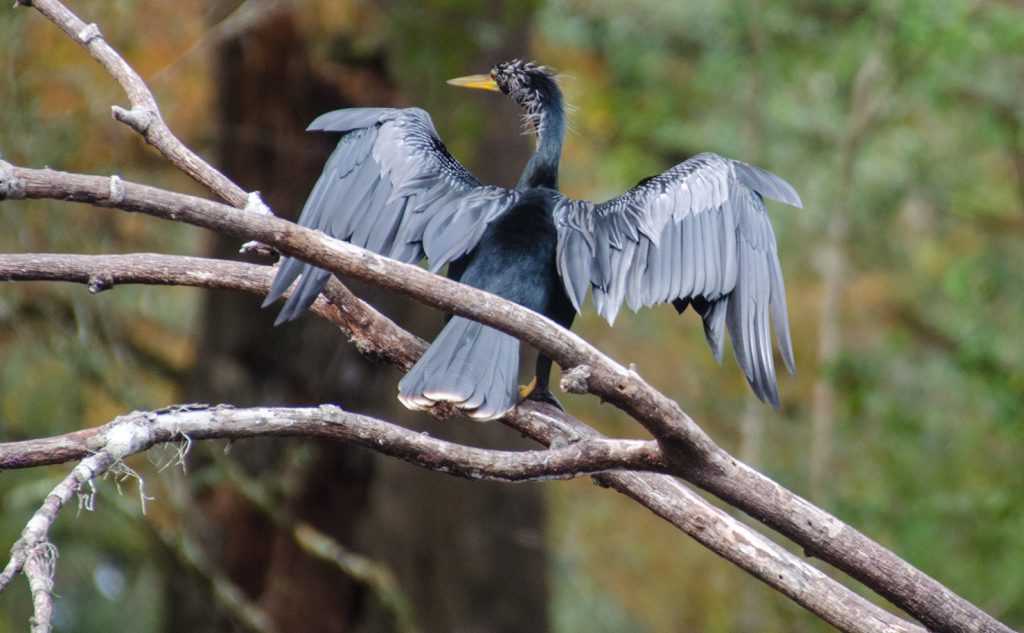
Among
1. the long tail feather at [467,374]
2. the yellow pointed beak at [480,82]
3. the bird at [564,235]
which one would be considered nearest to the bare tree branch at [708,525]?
the long tail feather at [467,374]

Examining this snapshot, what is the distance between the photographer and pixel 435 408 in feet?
9.97

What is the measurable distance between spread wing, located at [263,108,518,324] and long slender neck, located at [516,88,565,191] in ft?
1.13

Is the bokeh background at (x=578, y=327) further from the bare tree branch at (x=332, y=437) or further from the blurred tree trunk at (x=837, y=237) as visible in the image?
the bare tree branch at (x=332, y=437)

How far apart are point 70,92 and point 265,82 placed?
42.6 inches

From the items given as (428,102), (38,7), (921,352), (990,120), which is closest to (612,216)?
(38,7)

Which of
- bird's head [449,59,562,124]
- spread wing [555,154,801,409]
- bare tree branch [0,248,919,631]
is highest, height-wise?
bird's head [449,59,562,124]

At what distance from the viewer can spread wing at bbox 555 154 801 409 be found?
3.33 meters

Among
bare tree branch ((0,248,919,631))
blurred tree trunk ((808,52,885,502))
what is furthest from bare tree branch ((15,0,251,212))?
blurred tree trunk ((808,52,885,502))

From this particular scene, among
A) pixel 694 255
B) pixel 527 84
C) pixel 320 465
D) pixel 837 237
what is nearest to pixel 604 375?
pixel 694 255

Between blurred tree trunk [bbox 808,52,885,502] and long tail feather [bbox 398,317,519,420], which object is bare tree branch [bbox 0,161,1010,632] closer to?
long tail feather [bbox 398,317,519,420]

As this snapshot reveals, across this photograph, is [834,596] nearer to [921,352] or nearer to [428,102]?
[428,102]

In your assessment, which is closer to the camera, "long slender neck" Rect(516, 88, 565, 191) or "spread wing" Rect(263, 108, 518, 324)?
"spread wing" Rect(263, 108, 518, 324)

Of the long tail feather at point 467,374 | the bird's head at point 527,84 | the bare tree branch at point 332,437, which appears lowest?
the bare tree branch at point 332,437

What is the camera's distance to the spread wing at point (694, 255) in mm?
3334
